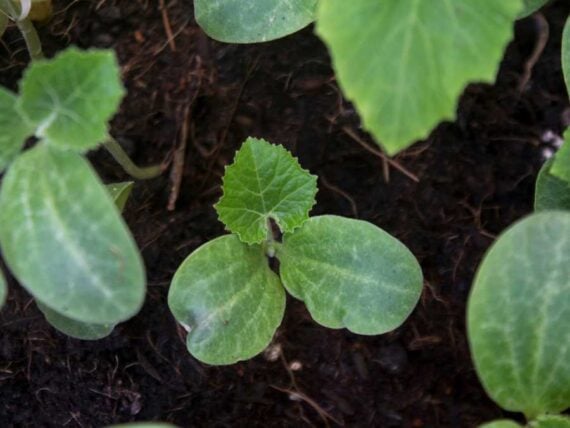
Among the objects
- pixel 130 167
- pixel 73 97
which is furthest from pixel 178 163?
pixel 73 97

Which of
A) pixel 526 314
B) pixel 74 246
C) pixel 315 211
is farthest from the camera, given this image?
pixel 315 211

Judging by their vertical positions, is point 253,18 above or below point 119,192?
above

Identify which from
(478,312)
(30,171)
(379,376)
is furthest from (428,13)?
(379,376)

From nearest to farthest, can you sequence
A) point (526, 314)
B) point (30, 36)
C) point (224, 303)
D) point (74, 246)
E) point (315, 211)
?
point (74, 246) → point (526, 314) → point (224, 303) → point (30, 36) → point (315, 211)

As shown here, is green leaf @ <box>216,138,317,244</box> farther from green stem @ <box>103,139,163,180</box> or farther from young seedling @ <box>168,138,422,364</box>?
green stem @ <box>103,139,163,180</box>

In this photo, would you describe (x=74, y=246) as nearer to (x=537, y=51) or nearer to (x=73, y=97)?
(x=73, y=97)

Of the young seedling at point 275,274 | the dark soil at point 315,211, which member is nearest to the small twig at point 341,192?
the dark soil at point 315,211

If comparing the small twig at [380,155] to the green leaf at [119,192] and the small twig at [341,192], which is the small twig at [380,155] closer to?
the small twig at [341,192]
